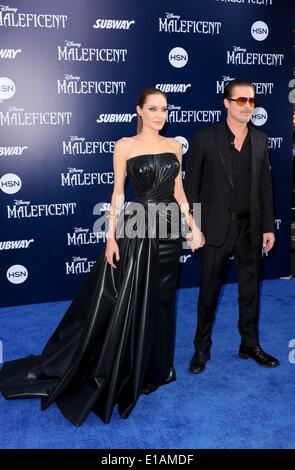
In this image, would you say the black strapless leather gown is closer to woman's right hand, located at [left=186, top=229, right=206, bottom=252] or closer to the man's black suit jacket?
woman's right hand, located at [left=186, top=229, right=206, bottom=252]

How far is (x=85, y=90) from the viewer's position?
5.12 m

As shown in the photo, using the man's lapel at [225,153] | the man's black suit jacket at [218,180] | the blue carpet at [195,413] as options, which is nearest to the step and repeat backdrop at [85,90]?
the blue carpet at [195,413]

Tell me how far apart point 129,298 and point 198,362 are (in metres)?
0.98

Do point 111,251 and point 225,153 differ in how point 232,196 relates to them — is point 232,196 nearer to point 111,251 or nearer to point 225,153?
point 225,153

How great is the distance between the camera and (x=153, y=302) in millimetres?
3182

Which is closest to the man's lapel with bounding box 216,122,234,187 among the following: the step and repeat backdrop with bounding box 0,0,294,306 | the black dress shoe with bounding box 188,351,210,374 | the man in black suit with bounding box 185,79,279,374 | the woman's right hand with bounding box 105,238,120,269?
the man in black suit with bounding box 185,79,279,374

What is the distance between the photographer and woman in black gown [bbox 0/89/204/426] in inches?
121

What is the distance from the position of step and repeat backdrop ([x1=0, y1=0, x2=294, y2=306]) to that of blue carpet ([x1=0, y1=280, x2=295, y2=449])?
1235 millimetres

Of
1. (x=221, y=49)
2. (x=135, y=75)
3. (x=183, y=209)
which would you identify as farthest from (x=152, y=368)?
(x=221, y=49)

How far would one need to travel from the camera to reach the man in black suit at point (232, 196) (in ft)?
11.1

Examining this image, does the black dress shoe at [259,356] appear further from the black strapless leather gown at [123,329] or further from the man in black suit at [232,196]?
the black strapless leather gown at [123,329]

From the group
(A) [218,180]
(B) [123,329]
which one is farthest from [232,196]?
(B) [123,329]

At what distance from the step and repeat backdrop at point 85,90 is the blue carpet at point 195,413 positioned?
123cm

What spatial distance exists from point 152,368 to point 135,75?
3210 mm
